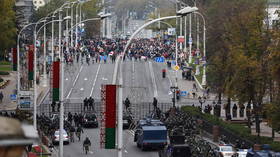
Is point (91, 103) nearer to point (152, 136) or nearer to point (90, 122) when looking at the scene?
point (90, 122)

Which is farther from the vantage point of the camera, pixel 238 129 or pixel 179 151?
pixel 238 129

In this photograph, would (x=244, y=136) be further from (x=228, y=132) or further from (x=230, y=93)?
(x=230, y=93)

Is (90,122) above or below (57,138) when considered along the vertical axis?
above

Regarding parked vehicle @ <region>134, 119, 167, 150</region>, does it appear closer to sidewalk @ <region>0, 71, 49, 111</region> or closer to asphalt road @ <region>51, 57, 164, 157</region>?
sidewalk @ <region>0, 71, 49, 111</region>

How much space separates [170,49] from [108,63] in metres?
16.6

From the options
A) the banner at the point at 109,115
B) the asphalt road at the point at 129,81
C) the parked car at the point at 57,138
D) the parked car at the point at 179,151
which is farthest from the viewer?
the asphalt road at the point at 129,81

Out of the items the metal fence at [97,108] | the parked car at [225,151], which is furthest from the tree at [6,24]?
the parked car at [225,151]

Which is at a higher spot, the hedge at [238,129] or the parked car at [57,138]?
the hedge at [238,129]

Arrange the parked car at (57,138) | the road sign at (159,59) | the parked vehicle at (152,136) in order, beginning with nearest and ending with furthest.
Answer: the parked vehicle at (152,136), the parked car at (57,138), the road sign at (159,59)

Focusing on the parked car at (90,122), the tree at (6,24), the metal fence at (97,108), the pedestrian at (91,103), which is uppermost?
the tree at (6,24)

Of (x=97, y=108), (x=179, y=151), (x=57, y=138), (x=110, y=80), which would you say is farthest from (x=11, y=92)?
(x=179, y=151)

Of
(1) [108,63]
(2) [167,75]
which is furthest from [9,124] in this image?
(1) [108,63]

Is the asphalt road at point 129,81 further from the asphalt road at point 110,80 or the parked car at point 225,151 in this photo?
the parked car at point 225,151

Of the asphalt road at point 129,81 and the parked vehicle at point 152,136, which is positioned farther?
the asphalt road at point 129,81
